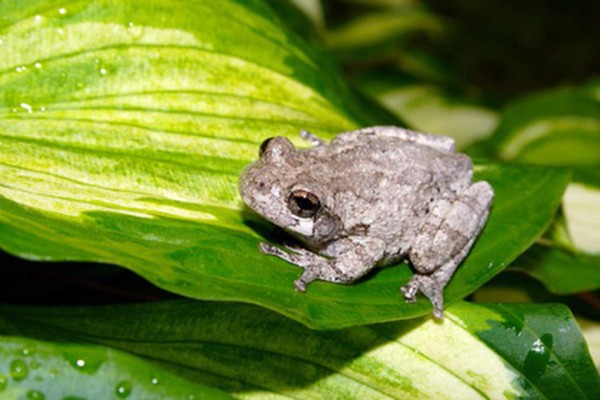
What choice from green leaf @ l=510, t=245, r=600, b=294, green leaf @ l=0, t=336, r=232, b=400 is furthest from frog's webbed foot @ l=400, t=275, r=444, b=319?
green leaf @ l=0, t=336, r=232, b=400

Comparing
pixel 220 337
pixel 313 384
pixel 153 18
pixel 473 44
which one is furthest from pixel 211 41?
pixel 473 44

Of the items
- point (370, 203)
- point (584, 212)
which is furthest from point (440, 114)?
point (370, 203)

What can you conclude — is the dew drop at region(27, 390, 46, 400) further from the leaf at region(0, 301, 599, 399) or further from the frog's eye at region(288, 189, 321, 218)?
the frog's eye at region(288, 189, 321, 218)

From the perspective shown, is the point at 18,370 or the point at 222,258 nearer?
the point at 18,370

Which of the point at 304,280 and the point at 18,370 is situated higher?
the point at 304,280

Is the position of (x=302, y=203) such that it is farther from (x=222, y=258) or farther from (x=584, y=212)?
(x=584, y=212)

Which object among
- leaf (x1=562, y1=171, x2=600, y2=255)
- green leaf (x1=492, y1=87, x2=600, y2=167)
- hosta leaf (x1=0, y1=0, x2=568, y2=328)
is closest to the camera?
hosta leaf (x1=0, y1=0, x2=568, y2=328)

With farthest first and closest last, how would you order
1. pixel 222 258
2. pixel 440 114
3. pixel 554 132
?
pixel 440 114
pixel 554 132
pixel 222 258
